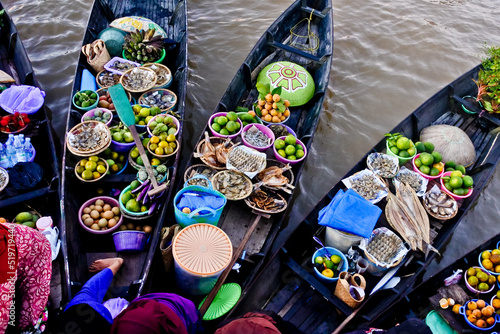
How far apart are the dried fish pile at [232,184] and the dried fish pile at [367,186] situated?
1318 mm

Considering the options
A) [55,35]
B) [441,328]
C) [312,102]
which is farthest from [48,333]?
[55,35]

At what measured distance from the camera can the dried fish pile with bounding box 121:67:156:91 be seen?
506 cm

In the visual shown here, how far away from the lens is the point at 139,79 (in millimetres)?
5160

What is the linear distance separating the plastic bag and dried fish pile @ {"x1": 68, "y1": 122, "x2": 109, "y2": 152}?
923 millimetres

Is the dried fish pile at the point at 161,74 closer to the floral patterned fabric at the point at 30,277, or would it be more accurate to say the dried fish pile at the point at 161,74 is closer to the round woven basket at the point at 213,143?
the round woven basket at the point at 213,143

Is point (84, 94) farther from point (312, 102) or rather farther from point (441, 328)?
point (441, 328)

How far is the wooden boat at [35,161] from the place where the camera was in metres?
3.82

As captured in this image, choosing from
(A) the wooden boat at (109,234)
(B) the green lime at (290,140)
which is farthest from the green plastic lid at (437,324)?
(A) the wooden boat at (109,234)

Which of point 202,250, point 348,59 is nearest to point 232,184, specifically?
point 202,250

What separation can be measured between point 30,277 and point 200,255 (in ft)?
3.97

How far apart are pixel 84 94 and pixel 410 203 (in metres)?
4.36

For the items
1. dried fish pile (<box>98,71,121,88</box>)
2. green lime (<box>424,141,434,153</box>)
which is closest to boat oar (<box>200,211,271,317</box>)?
green lime (<box>424,141,434,153</box>)

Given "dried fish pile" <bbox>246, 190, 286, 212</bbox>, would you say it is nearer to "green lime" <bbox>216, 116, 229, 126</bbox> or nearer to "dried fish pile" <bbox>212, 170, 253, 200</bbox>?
"dried fish pile" <bbox>212, 170, 253, 200</bbox>

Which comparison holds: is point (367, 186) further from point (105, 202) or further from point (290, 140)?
point (105, 202)
